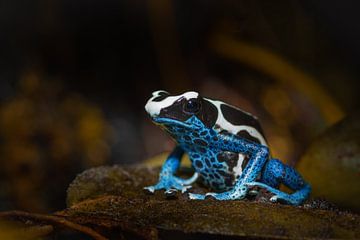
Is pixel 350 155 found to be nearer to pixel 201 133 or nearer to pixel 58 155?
pixel 201 133

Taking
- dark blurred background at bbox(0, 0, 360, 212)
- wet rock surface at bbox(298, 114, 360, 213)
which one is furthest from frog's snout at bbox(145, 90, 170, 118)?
dark blurred background at bbox(0, 0, 360, 212)

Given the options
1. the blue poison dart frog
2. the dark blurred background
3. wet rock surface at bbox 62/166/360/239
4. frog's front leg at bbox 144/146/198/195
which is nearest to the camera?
wet rock surface at bbox 62/166/360/239

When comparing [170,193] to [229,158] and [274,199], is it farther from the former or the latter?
[274,199]

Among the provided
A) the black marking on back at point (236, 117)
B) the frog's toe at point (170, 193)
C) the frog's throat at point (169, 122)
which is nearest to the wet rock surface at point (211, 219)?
the frog's toe at point (170, 193)

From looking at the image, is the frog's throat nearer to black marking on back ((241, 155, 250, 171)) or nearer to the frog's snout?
the frog's snout

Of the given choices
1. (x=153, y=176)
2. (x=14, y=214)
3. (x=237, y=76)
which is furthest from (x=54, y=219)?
(x=237, y=76)

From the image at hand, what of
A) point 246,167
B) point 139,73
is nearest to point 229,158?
point 246,167
